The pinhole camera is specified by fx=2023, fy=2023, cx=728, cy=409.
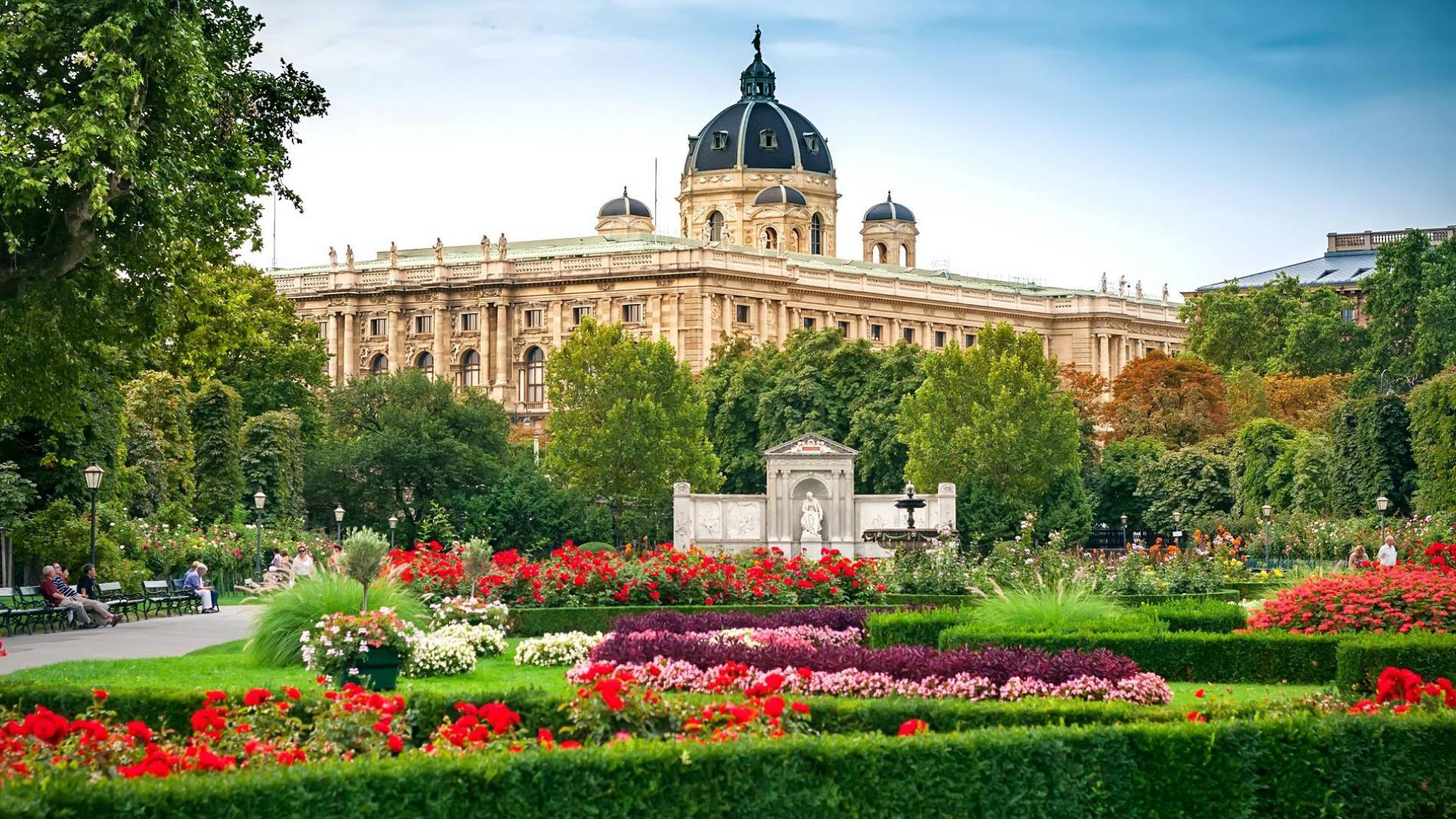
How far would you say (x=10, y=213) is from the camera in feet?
79.5

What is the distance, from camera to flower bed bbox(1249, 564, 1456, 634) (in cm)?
2298

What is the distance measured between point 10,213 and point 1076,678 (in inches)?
547

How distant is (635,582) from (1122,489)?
156 ft

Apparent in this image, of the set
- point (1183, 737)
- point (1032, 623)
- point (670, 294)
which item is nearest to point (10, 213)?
point (1032, 623)

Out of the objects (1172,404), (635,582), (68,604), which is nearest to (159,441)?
(68,604)

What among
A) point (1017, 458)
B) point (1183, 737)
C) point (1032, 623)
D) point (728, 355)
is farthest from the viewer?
point (728, 355)

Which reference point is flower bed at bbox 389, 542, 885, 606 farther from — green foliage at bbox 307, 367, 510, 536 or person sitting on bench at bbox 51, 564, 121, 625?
green foliage at bbox 307, 367, 510, 536

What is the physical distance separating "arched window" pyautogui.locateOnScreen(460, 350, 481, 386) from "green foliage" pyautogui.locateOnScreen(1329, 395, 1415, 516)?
192 ft

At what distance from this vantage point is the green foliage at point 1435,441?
175ft

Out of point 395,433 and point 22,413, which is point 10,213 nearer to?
point 22,413

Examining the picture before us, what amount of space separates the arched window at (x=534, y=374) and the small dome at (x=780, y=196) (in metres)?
21.4

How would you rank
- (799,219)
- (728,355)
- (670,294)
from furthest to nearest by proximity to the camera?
(799,219) → (670,294) → (728,355)

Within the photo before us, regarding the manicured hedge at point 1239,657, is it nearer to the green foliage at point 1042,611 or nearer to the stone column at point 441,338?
the green foliage at point 1042,611

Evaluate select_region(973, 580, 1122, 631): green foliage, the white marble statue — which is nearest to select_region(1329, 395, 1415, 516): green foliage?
the white marble statue
